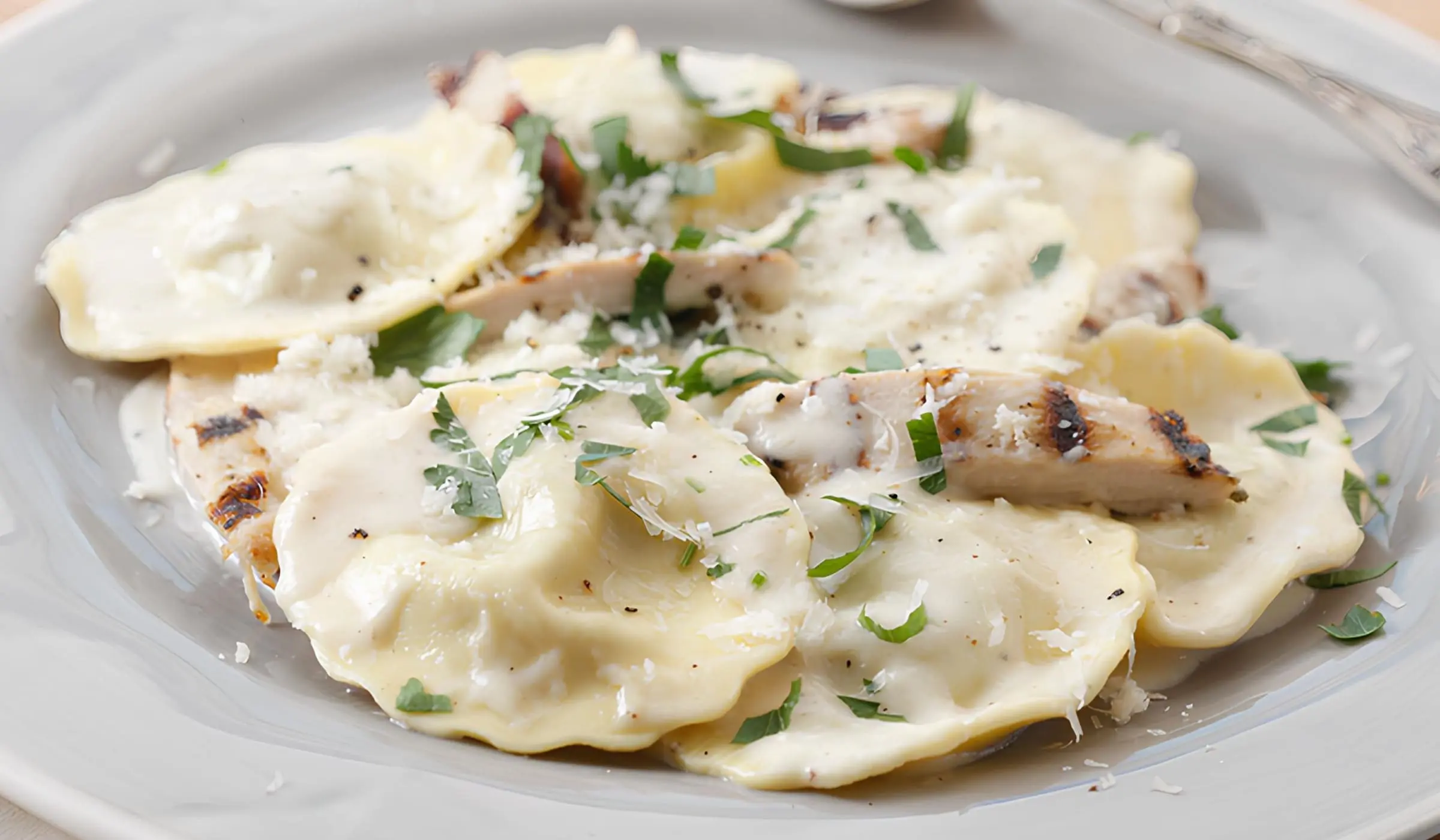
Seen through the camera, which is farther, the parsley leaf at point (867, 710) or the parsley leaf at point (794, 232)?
the parsley leaf at point (794, 232)

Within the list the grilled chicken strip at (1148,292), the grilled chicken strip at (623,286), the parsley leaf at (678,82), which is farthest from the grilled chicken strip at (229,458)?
the grilled chicken strip at (1148,292)

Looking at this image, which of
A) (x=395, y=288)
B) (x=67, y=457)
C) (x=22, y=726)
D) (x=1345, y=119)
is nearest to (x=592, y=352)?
(x=395, y=288)

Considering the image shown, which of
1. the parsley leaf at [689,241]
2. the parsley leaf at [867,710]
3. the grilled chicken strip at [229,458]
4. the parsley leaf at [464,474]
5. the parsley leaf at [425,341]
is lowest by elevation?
the grilled chicken strip at [229,458]

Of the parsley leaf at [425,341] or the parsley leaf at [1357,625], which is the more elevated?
the parsley leaf at [1357,625]

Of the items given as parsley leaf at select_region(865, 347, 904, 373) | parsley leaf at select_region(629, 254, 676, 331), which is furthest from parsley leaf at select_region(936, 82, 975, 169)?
parsley leaf at select_region(629, 254, 676, 331)

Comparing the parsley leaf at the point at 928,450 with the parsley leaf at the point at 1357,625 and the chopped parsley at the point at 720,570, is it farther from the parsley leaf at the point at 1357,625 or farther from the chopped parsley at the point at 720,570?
the parsley leaf at the point at 1357,625

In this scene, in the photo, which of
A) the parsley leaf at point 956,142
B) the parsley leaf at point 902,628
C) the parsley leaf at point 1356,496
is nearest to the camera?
the parsley leaf at point 902,628
